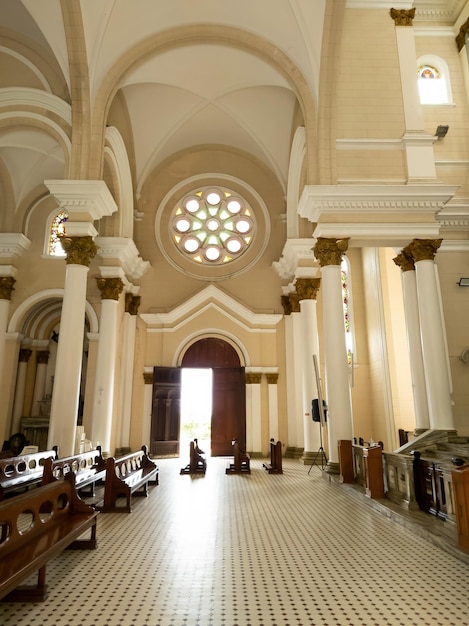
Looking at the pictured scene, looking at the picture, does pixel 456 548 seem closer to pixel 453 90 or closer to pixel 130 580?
pixel 130 580

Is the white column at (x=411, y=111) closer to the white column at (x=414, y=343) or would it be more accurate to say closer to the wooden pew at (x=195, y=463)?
the white column at (x=414, y=343)

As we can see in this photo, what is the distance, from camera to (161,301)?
14.4m

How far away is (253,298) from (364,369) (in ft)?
14.4

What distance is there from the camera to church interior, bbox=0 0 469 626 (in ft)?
13.4

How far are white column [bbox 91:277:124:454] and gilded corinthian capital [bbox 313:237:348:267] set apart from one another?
5.79 metres

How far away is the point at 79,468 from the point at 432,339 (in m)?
6.74

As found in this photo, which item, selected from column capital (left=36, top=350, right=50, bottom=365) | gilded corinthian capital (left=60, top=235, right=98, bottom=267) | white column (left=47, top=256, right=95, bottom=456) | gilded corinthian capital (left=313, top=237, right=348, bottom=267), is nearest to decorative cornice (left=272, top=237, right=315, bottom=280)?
gilded corinthian capital (left=313, top=237, right=348, bottom=267)

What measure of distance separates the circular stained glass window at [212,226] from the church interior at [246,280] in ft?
0.25

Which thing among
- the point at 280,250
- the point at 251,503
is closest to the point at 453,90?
the point at 280,250

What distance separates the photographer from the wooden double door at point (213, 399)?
13156mm

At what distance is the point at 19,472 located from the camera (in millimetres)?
6133

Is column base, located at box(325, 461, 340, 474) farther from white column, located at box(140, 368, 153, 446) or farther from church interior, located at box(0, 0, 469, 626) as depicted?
white column, located at box(140, 368, 153, 446)

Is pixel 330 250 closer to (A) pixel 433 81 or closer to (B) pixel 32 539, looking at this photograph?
(A) pixel 433 81

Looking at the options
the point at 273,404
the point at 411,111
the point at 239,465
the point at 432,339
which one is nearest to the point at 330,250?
the point at 432,339
